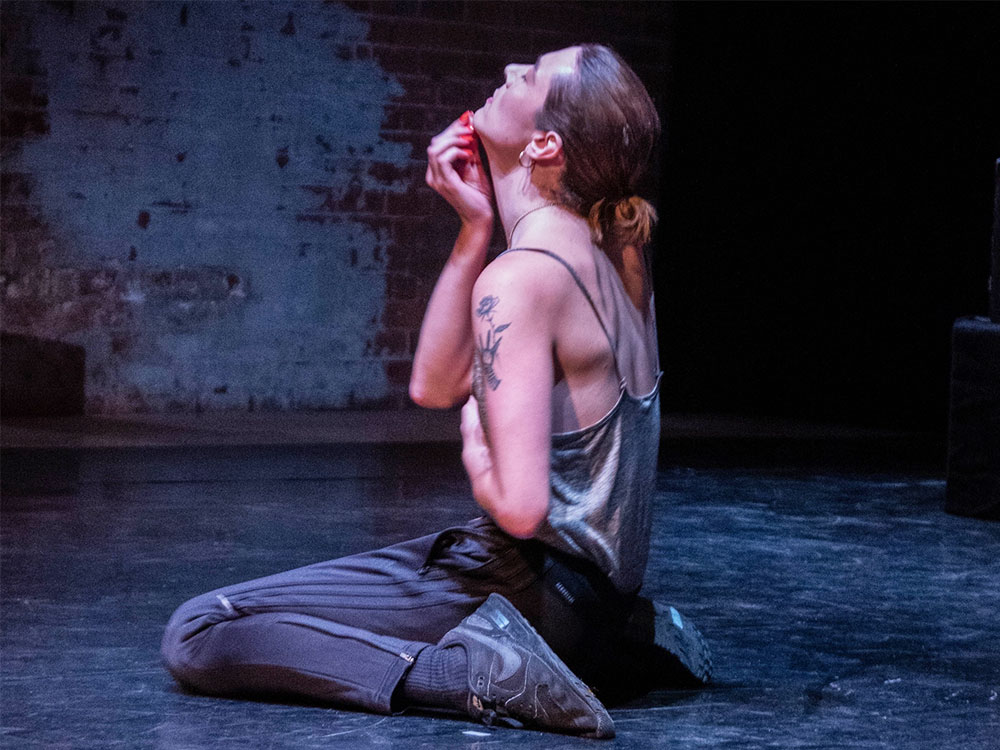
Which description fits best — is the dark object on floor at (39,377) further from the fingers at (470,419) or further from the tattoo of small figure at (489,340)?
the tattoo of small figure at (489,340)

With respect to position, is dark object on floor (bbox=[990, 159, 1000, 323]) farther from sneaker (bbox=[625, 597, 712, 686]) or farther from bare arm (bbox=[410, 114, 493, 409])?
bare arm (bbox=[410, 114, 493, 409])

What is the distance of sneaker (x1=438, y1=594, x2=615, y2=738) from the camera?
197cm

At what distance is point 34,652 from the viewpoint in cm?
247

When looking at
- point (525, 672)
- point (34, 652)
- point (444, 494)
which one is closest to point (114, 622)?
point (34, 652)

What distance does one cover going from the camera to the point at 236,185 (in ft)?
22.6

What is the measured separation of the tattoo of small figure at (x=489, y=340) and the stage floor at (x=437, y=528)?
0.53m

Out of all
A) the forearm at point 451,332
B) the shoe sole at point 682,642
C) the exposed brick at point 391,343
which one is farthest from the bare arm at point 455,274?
the exposed brick at point 391,343

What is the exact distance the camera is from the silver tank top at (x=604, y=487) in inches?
77.3

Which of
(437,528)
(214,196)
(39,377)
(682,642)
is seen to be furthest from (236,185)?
(682,642)

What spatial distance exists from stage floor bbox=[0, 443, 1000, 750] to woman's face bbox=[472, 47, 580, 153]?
87 cm

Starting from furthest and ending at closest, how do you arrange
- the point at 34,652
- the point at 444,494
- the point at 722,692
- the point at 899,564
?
1. the point at 444,494
2. the point at 899,564
3. the point at 34,652
4. the point at 722,692

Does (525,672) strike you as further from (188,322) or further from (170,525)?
(188,322)

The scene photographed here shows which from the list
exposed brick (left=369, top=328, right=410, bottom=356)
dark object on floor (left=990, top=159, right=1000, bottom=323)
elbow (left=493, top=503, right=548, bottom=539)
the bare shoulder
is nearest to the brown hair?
the bare shoulder

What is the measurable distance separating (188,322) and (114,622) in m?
4.22
